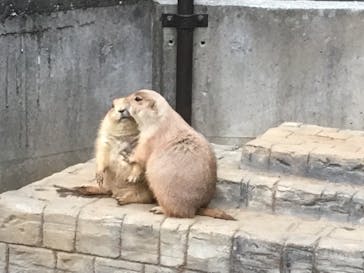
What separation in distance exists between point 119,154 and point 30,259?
89cm

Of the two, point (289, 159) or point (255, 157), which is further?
point (255, 157)

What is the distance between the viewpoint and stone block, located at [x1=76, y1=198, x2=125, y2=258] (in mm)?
6383

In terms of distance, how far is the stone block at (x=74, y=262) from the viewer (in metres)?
6.48

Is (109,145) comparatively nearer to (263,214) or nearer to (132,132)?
(132,132)

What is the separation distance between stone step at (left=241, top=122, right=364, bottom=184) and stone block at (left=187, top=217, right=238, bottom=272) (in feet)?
2.44

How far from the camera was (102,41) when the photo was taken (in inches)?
340

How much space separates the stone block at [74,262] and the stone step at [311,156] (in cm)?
128

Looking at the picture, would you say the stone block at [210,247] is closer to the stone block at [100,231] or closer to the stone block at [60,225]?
the stone block at [100,231]

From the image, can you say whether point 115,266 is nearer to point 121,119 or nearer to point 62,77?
point 121,119

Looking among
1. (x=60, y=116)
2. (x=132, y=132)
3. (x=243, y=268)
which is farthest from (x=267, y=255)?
(x=60, y=116)

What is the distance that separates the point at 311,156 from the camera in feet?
22.0

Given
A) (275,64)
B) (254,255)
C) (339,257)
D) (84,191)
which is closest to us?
(339,257)

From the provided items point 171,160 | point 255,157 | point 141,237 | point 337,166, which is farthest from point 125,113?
point 337,166

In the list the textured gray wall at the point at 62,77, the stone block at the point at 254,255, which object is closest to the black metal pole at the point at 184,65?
the textured gray wall at the point at 62,77
